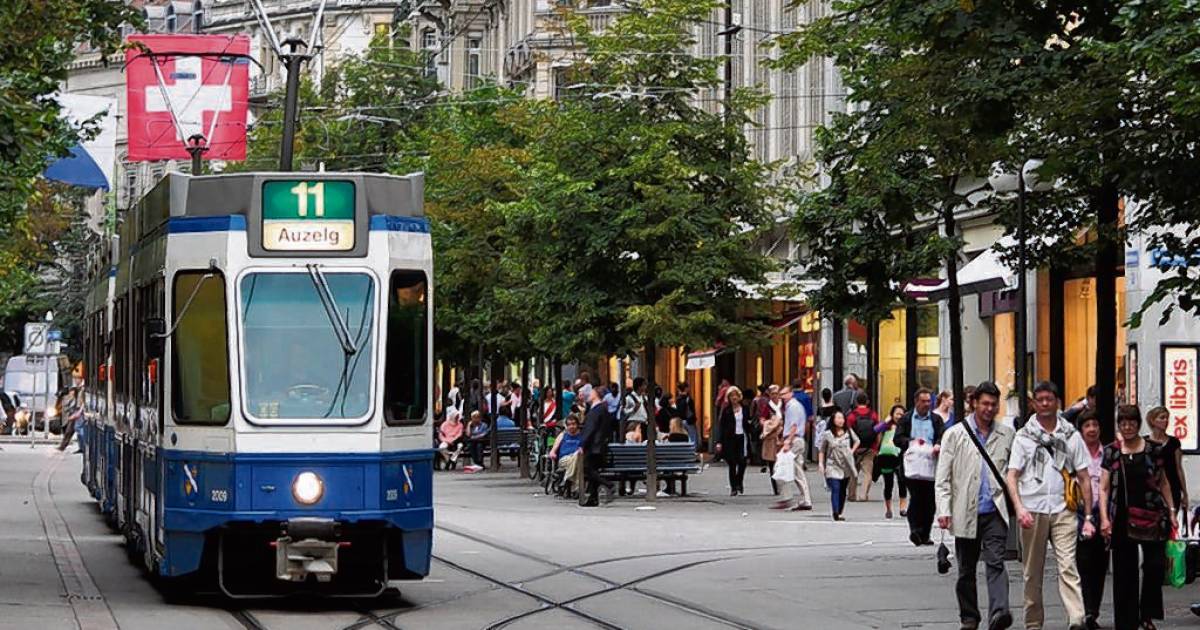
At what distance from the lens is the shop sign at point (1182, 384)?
27047 millimetres

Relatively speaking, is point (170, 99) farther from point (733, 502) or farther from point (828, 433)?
point (828, 433)

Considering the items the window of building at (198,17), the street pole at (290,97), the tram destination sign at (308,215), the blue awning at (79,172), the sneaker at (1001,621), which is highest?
the window of building at (198,17)

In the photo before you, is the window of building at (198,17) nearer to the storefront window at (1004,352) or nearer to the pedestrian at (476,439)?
the pedestrian at (476,439)

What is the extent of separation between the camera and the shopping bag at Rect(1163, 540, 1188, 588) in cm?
1878

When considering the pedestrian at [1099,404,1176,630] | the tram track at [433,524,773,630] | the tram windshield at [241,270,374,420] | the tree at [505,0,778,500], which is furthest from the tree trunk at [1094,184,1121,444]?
the tree at [505,0,778,500]

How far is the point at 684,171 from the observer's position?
35.0m

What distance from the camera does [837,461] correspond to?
3120 cm

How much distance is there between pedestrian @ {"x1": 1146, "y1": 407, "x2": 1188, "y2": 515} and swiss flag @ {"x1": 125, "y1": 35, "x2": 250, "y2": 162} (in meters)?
35.3

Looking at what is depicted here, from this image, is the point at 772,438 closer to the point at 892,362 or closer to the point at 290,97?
the point at 892,362

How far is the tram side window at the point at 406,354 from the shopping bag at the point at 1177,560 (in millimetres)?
5578

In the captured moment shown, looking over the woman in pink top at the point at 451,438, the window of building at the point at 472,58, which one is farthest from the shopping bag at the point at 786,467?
the window of building at the point at 472,58

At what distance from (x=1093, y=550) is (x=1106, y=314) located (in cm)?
353

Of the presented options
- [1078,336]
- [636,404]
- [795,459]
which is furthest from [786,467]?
[636,404]

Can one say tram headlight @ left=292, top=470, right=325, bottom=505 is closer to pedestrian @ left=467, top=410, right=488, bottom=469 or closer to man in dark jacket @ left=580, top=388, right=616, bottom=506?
man in dark jacket @ left=580, top=388, right=616, bottom=506
